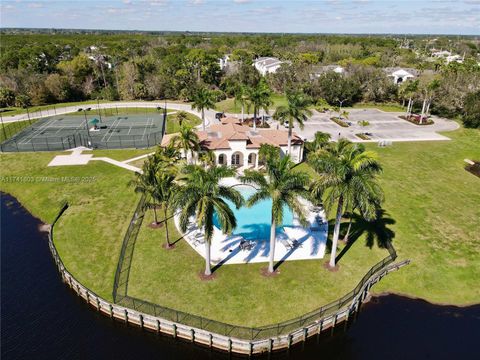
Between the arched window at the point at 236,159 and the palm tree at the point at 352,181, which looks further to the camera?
the arched window at the point at 236,159

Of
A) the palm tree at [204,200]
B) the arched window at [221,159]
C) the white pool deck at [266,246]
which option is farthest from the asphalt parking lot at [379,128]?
the palm tree at [204,200]

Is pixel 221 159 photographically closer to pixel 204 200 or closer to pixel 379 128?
pixel 204 200

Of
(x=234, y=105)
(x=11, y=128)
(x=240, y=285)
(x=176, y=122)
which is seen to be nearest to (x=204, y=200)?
(x=240, y=285)

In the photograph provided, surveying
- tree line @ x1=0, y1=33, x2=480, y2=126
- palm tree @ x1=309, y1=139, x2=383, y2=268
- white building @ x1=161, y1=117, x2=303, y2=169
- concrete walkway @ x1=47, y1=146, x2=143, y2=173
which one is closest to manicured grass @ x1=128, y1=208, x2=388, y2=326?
palm tree @ x1=309, y1=139, x2=383, y2=268

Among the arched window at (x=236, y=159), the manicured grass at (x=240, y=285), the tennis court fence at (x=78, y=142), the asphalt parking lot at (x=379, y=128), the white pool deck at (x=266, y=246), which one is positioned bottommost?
the tennis court fence at (x=78, y=142)

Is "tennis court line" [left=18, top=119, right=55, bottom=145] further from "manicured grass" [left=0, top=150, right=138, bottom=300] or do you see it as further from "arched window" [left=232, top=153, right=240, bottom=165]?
"arched window" [left=232, top=153, right=240, bottom=165]

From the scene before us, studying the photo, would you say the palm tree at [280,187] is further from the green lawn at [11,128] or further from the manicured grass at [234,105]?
the green lawn at [11,128]

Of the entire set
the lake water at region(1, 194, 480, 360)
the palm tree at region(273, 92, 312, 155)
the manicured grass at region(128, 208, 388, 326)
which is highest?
the palm tree at region(273, 92, 312, 155)
